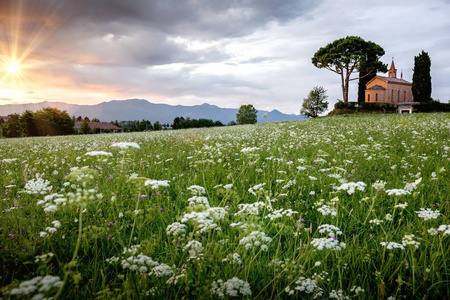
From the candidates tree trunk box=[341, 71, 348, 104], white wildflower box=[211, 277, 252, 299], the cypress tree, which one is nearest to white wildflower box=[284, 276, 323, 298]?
white wildflower box=[211, 277, 252, 299]

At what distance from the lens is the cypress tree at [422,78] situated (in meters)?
47.3

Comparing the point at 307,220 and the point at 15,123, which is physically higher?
the point at 15,123

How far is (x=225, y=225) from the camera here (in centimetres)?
374

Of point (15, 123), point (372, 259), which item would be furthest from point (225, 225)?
point (15, 123)

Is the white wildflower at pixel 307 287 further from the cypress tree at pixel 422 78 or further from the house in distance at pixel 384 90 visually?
the house in distance at pixel 384 90

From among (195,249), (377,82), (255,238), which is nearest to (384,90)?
(377,82)

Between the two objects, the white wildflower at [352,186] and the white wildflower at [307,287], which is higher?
the white wildflower at [352,186]

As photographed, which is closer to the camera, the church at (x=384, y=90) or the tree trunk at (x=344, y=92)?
the tree trunk at (x=344, y=92)

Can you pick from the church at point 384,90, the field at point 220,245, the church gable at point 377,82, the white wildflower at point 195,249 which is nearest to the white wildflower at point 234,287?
the field at point 220,245

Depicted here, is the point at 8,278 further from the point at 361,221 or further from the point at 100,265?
the point at 361,221

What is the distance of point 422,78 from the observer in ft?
156

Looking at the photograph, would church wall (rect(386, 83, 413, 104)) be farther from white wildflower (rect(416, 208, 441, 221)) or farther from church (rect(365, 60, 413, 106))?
white wildflower (rect(416, 208, 441, 221))

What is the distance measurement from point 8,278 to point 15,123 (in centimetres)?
9623

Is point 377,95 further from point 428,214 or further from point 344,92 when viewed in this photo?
point 428,214
